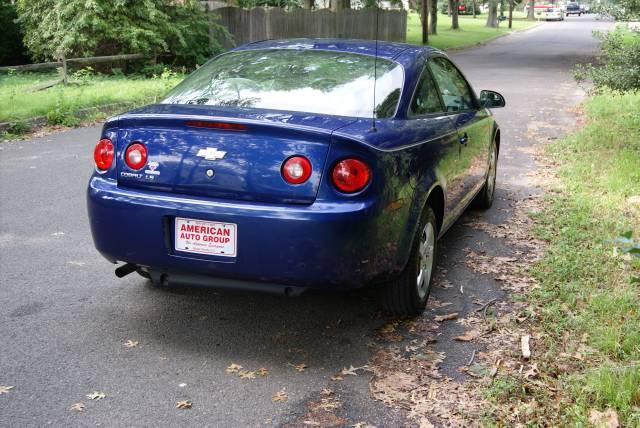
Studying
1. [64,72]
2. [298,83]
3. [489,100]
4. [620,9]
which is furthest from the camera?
[64,72]

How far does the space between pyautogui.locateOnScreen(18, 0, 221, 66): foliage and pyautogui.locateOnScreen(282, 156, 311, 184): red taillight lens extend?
14.8 m

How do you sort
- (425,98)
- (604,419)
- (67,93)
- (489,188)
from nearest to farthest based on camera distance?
(604,419) → (425,98) → (489,188) → (67,93)

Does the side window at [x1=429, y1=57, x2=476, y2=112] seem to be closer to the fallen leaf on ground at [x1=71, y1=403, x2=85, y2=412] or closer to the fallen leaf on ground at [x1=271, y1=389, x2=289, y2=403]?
the fallen leaf on ground at [x1=271, y1=389, x2=289, y2=403]

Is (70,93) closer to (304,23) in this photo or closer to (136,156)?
(136,156)

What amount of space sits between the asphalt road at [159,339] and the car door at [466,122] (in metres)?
0.57

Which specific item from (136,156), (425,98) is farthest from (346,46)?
(136,156)

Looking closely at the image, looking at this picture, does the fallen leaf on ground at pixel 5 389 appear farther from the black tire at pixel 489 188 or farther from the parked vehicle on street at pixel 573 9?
the parked vehicle on street at pixel 573 9

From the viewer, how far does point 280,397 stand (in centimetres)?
356

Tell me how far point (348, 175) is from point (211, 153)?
2.36 feet

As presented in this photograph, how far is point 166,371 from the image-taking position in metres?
3.81

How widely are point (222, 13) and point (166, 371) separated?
21.9 meters

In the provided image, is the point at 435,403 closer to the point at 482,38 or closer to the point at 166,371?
the point at 166,371

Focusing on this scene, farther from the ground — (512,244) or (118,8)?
(118,8)

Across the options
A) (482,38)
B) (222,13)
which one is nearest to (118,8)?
(222,13)
